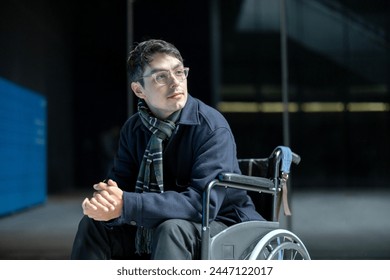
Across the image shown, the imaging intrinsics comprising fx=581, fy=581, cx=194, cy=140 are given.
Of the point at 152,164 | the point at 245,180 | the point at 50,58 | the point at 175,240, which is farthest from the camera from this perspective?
the point at 50,58

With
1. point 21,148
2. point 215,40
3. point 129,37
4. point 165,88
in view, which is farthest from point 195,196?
point 21,148

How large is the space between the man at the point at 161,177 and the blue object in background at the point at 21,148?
317cm

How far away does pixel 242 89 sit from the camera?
4.59 metres

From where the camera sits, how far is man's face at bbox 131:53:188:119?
1870 millimetres

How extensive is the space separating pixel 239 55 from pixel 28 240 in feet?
7.19

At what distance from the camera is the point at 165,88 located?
188 cm

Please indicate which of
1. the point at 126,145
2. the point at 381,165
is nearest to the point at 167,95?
the point at 126,145

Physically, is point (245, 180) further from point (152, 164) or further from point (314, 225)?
point (314, 225)

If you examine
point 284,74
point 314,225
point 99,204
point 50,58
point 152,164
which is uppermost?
point 50,58

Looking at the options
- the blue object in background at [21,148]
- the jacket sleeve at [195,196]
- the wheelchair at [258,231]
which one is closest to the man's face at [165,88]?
the jacket sleeve at [195,196]

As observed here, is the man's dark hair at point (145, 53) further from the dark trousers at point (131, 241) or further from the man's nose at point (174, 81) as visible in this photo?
the dark trousers at point (131, 241)

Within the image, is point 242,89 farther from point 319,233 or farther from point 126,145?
point 126,145

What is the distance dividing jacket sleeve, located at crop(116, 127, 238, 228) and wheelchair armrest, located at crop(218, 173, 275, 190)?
0.06 m

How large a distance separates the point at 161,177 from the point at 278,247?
18.1 inches
